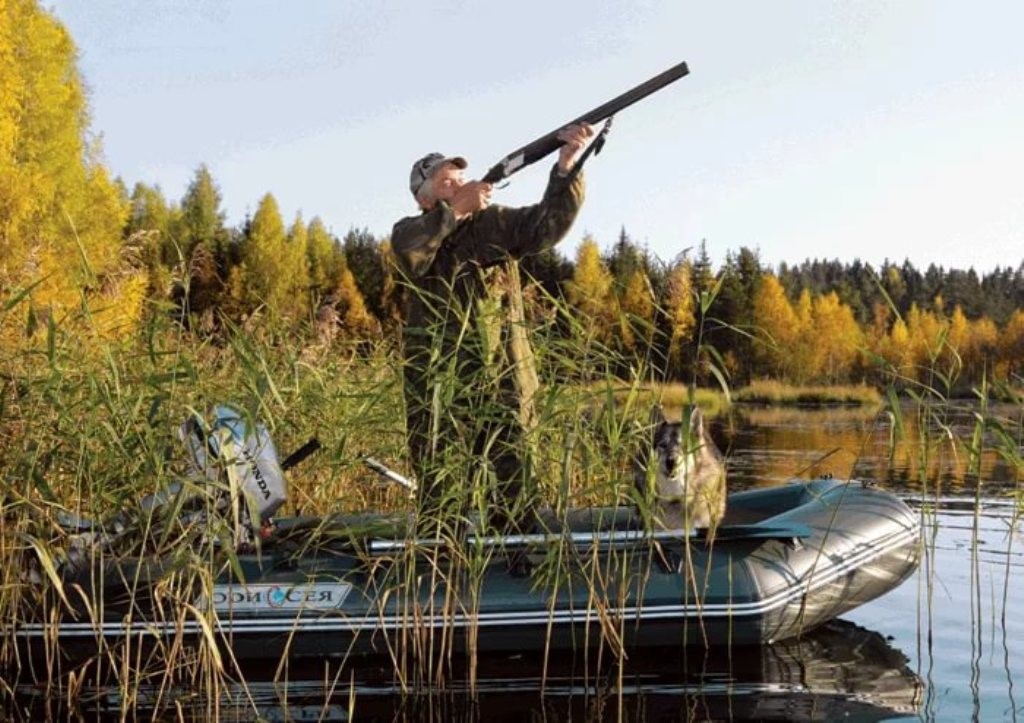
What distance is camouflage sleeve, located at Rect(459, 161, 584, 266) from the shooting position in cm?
500

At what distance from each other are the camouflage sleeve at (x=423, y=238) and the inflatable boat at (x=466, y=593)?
3.56ft

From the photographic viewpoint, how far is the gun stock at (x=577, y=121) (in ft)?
17.4

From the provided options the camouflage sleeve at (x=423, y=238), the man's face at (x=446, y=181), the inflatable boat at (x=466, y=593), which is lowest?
the inflatable boat at (x=466, y=593)

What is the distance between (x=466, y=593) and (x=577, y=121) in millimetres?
A: 2089

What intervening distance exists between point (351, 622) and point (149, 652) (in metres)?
0.83

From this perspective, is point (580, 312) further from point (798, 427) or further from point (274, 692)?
point (798, 427)

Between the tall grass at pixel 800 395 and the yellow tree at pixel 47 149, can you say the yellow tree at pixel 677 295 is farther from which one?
the tall grass at pixel 800 395

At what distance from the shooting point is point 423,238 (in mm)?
5051

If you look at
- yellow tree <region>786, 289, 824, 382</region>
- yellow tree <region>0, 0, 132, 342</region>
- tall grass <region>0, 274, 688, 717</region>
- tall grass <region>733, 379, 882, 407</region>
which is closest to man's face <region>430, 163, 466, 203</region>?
tall grass <region>0, 274, 688, 717</region>

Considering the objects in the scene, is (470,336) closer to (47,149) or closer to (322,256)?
(47,149)

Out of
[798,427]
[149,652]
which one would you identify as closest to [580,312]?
[149,652]

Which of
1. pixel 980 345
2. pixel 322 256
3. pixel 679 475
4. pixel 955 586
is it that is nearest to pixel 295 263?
pixel 322 256

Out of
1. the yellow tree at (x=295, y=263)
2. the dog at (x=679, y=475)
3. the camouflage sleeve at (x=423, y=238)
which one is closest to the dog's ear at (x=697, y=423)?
the dog at (x=679, y=475)

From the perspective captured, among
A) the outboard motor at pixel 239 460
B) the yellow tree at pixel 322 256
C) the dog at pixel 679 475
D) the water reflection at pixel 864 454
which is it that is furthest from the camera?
the yellow tree at pixel 322 256
